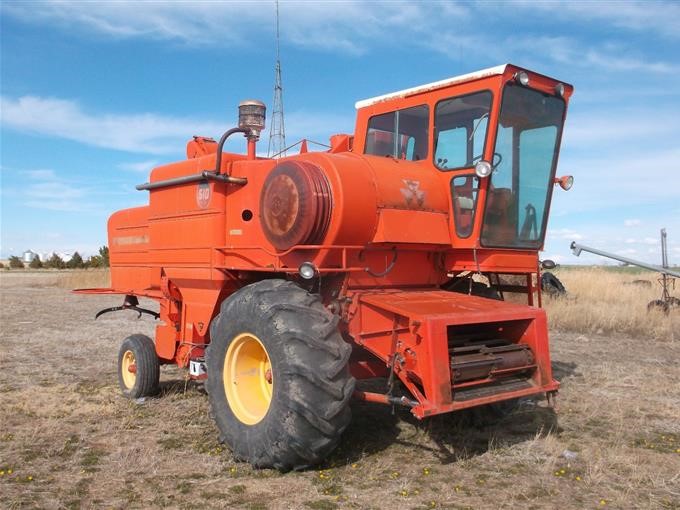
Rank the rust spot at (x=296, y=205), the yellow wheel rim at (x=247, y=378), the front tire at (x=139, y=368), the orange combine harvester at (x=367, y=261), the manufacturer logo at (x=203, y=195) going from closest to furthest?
the orange combine harvester at (x=367, y=261), the rust spot at (x=296, y=205), the yellow wheel rim at (x=247, y=378), the manufacturer logo at (x=203, y=195), the front tire at (x=139, y=368)

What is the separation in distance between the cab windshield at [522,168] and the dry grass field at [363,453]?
1.86 m

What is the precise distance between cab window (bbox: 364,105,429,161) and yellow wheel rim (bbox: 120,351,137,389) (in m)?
3.75

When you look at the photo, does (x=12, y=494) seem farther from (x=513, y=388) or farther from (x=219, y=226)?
(x=513, y=388)

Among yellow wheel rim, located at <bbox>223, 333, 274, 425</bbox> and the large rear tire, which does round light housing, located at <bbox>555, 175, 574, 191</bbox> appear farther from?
yellow wheel rim, located at <bbox>223, 333, 274, 425</bbox>

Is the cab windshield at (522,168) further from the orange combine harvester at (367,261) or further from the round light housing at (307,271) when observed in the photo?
the round light housing at (307,271)

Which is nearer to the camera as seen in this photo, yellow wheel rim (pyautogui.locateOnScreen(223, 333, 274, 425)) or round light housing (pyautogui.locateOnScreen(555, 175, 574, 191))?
yellow wheel rim (pyautogui.locateOnScreen(223, 333, 274, 425))

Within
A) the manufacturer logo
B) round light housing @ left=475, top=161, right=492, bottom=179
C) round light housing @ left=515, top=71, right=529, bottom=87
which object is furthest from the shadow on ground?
round light housing @ left=515, top=71, right=529, bottom=87

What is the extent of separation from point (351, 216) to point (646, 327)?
10.7 m

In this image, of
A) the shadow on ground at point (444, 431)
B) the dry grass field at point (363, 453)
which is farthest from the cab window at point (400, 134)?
Result: the dry grass field at point (363, 453)

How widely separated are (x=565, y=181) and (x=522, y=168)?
29.2 inches

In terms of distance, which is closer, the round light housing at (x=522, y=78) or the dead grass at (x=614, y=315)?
the round light housing at (x=522, y=78)

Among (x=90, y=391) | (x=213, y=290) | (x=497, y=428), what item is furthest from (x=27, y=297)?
(x=497, y=428)

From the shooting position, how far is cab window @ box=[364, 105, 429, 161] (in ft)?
20.1

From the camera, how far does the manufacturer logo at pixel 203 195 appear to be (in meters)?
6.39
